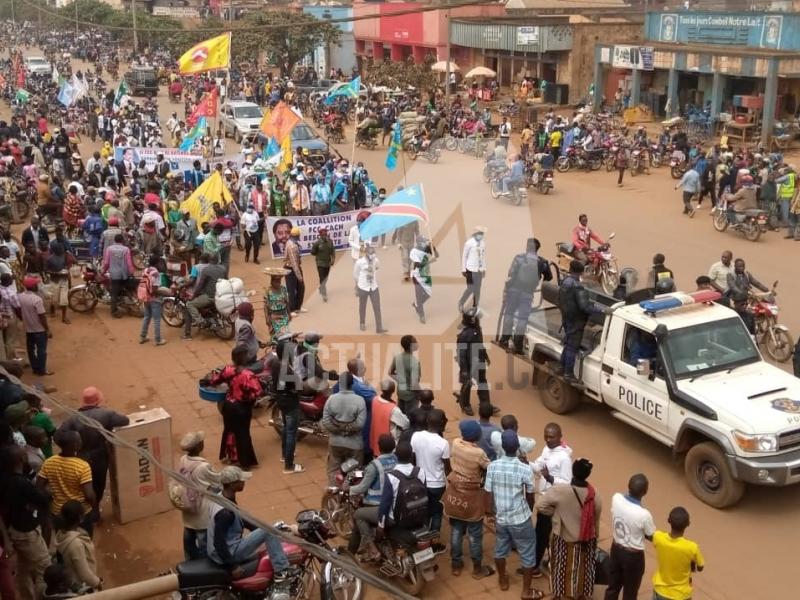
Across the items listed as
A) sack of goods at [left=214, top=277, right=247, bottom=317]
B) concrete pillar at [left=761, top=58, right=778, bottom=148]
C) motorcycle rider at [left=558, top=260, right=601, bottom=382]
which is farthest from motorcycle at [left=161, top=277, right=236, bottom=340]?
concrete pillar at [left=761, top=58, right=778, bottom=148]

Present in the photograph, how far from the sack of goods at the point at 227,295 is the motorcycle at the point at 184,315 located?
204mm

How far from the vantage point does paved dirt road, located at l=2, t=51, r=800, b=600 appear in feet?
26.1

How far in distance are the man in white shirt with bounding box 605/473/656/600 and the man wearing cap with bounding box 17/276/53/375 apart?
8.38 metres

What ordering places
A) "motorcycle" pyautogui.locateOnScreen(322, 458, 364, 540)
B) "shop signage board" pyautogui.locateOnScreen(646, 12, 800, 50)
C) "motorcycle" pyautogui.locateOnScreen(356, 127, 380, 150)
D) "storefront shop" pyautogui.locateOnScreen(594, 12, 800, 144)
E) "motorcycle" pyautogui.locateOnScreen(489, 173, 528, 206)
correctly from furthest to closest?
"motorcycle" pyautogui.locateOnScreen(356, 127, 380, 150) → "shop signage board" pyautogui.locateOnScreen(646, 12, 800, 50) → "storefront shop" pyautogui.locateOnScreen(594, 12, 800, 144) → "motorcycle" pyautogui.locateOnScreen(489, 173, 528, 206) → "motorcycle" pyautogui.locateOnScreen(322, 458, 364, 540)

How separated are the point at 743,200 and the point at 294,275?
34.8ft

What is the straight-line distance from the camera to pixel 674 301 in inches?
373

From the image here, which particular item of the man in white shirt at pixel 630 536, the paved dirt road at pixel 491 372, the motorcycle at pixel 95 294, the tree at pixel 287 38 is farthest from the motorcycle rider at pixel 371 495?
the tree at pixel 287 38

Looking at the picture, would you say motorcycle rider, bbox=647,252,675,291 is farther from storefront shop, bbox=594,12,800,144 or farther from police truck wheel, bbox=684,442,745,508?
storefront shop, bbox=594,12,800,144

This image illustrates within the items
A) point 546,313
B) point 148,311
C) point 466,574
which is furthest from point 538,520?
point 148,311

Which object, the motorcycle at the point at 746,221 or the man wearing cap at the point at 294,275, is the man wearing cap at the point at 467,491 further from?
the motorcycle at the point at 746,221

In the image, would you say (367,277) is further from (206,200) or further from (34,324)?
(206,200)

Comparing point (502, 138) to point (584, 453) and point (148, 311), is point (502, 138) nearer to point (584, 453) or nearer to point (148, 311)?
point (148, 311)

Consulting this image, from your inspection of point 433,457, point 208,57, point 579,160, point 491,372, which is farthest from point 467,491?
point 579,160

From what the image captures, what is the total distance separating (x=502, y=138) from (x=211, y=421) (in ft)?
68.1
